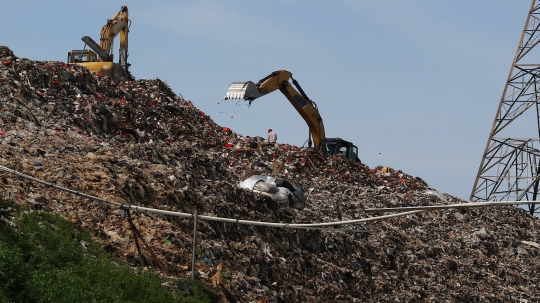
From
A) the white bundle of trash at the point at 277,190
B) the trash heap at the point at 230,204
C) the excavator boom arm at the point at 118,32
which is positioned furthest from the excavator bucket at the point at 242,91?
the white bundle of trash at the point at 277,190

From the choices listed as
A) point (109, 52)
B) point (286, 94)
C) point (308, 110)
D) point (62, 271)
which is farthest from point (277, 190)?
point (109, 52)

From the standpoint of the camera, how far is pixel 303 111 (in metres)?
24.5

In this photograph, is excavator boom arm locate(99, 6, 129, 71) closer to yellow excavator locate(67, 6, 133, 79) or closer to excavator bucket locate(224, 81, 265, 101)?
yellow excavator locate(67, 6, 133, 79)

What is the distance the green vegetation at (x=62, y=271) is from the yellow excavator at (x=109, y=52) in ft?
46.5

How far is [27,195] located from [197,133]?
37.7ft

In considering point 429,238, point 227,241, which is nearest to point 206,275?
point 227,241

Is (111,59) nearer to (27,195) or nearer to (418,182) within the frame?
(418,182)

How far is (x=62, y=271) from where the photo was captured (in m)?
7.67

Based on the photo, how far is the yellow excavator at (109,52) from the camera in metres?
23.1

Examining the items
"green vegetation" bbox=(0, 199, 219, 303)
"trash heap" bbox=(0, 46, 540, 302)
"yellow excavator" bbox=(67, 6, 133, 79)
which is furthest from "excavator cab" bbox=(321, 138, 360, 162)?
"green vegetation" bbox=(0, 199, 219, 303)

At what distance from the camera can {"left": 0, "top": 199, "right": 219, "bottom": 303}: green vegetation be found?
7086mm

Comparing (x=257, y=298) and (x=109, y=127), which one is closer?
(x=257, y=298)

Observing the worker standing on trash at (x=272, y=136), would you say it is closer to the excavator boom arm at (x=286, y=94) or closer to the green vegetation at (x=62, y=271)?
the excavator boom arm at (x=286, y=94)

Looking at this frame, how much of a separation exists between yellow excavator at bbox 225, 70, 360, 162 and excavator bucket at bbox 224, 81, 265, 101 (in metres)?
0.34
